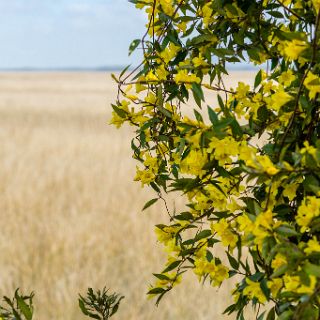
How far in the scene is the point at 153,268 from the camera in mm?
3941

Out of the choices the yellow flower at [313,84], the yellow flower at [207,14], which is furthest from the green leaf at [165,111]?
the yellow flower at [313,84]

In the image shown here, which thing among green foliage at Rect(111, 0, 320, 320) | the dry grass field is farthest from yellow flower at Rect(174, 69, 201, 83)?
the dry grass field

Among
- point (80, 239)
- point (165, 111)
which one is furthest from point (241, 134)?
point (80, 239)

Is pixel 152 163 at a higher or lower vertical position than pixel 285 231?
higher

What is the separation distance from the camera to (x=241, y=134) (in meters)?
1.20

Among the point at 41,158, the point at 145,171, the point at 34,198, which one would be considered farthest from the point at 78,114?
the point at 145,171

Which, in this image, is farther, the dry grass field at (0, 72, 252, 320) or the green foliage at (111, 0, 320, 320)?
the dry grass field at (0, 72, 252, 320)

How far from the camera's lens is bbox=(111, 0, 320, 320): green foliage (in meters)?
1.07

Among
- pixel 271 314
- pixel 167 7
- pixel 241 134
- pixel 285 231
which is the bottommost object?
pixel 271 314

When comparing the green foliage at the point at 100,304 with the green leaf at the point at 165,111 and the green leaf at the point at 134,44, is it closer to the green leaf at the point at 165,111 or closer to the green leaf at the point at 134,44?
the green leaf at the point at 165,111

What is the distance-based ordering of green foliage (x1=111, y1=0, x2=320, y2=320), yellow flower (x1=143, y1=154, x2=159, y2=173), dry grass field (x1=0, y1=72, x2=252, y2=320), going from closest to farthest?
green foliage (x1=111, y1=0, x2=320, y2=320) < yellow flower (x1=143, y1=154, x2=159, y2=173) < dry grass field (x1=0, y1=72, x2=252, y2=320)

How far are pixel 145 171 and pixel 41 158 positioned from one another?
5.92 m

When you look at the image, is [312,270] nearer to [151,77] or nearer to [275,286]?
[275,286]

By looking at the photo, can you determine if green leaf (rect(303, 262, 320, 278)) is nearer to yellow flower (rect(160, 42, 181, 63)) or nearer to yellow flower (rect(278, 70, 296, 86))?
yellow flower (rect(278, 70, 296, 86))
